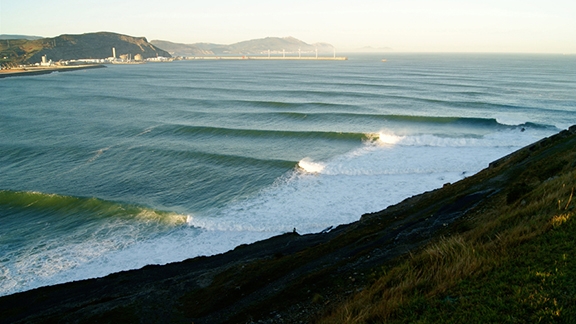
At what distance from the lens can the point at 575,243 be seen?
680 cm

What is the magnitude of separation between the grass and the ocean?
10.7 m

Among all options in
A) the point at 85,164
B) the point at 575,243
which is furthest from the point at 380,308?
the point at 85,164

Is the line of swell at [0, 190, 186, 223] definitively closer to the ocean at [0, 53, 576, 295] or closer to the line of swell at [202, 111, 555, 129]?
the ocean at [0, 53, 576, 295]

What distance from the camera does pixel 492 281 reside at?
6.33 metres

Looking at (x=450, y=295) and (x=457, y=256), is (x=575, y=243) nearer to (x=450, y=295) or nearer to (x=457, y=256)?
(x=457, y=256)

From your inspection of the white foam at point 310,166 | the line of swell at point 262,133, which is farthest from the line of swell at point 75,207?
the line of swell at point 262,133

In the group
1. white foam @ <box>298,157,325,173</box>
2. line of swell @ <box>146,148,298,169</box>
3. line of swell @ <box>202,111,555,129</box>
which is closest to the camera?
white foam @ <box>298,157,325,173</box>

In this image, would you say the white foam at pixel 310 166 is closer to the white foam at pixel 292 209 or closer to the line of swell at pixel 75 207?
the white foam at pixel 292 209

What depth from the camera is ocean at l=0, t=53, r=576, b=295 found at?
58.9ft

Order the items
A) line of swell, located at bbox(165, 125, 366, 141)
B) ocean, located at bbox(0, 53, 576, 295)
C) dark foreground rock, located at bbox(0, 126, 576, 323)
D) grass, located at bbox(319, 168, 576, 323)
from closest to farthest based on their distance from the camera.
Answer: grass, located at bbox(319, 168, 576, 323) < dark foreground rock, located at bbox(0, 126, 576, 323) < ocean, located at bbox(0, 53, 576, 295) < line of swell, located at bbox(165, 125, 366, 141)

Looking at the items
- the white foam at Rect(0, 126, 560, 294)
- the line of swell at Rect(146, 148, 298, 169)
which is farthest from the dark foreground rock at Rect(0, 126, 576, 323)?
the line of swell at Rect(146, 148, 298, 169)

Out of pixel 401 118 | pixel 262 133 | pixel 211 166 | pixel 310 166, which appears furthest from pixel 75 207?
pixel 401 118

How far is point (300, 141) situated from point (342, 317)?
28.1 m

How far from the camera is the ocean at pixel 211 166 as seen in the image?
58.9 ft
